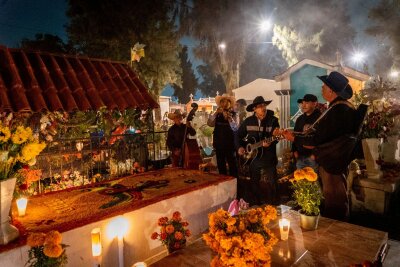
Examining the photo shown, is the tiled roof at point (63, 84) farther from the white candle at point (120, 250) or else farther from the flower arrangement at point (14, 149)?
the white candle at point (120, 250)

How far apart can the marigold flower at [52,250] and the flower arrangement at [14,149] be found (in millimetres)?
1016

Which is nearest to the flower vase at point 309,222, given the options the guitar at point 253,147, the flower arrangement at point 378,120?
the guitar at point 253,147

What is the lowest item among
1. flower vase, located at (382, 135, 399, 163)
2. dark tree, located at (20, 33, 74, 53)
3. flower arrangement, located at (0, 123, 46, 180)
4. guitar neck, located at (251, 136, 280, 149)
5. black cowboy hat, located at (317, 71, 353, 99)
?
flower vase, located at (382, 135, 399, 163)

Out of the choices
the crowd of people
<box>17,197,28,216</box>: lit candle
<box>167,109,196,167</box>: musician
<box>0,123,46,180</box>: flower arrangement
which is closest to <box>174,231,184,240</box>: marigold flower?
<box>0,123,46,180</box>: flower arrangement

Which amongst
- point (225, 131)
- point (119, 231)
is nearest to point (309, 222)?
point (119, 231)

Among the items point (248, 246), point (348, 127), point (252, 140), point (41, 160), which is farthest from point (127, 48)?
point (248, 246)

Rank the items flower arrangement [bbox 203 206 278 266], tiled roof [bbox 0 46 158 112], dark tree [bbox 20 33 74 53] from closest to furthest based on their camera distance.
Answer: flower arrangement [bbox 203 206 278 266] < tiled roof [bbox 0 46 158 112] < dark tree [bbox 20 33 74 53]

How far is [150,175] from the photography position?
6332 millimetres

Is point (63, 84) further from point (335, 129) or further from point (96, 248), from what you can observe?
point (335, 129)

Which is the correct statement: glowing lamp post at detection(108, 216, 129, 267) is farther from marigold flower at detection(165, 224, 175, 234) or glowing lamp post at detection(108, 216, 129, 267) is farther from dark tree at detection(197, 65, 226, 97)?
dark tree at detection(197, 65, 226, 97)

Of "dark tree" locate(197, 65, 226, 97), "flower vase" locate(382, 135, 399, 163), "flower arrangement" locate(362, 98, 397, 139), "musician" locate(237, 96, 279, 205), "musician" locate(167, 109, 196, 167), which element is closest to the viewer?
"flower arrangement" locate(362, 98, 397, 139)

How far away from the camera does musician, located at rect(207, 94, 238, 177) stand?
22.9 feet

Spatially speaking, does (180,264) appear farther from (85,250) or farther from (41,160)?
(41,160)

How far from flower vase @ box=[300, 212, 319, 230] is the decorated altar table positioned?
7 cm
